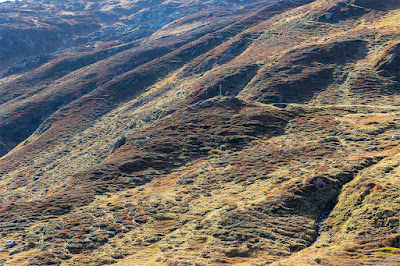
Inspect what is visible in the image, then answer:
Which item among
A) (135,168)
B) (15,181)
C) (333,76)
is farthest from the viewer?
(333,76)

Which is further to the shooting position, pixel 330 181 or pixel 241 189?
pixel 241 189

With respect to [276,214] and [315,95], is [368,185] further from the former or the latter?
[315,95]

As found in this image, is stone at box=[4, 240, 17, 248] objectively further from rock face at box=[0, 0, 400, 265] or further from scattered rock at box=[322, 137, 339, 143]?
scattered rock at box=[322, 137, 339, 143]

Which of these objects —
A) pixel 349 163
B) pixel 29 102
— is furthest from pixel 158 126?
pixel 29 102

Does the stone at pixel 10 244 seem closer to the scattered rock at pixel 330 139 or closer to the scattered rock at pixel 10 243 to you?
the scattered rock at pixel 10 243

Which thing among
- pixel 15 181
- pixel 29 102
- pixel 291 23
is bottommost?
pixel 15 181

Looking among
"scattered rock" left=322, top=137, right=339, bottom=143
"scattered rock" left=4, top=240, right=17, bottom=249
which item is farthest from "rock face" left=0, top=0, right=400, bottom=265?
"scattered rock" left=4, top=240, right=17, bottom=249

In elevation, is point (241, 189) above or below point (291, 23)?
below

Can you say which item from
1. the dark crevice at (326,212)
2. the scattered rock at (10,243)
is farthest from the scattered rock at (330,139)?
the scattered rock at (10,243)
